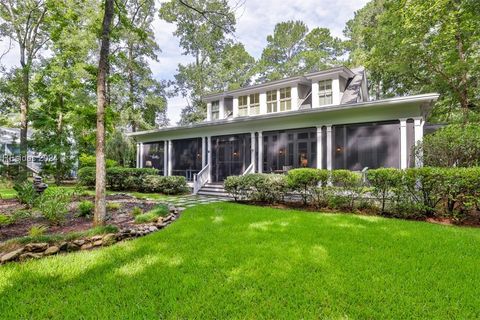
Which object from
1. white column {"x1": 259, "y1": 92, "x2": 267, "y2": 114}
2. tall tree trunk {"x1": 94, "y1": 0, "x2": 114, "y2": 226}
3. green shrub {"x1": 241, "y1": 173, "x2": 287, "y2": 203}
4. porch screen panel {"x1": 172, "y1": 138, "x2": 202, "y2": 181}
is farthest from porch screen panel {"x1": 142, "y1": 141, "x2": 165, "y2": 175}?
tall tree trunk {"x1": 94, "y1": 0, "x2": 114, "y2": 226}

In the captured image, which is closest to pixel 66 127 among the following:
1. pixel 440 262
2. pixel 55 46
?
pixel 55 46

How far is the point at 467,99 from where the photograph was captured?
42.1ft

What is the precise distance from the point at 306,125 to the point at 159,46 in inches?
756

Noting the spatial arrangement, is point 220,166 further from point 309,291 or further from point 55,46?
point 55,46

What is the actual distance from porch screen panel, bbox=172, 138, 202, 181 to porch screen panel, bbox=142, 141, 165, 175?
125 cm

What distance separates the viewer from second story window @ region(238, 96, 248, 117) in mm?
15098

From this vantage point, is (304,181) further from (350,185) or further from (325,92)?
(325,92)

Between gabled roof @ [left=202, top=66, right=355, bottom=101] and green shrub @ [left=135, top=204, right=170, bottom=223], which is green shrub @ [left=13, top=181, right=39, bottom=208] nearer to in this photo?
green shrub @ [left=135, top=204, right=170, bottom=223]

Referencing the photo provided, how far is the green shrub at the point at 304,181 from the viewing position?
7.71 m

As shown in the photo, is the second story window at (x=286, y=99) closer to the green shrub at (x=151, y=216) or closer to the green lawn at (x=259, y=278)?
the green shrub at (x=151, y=216)

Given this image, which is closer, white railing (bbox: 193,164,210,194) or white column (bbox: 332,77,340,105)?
white column (bbox: 332,77,340,105)

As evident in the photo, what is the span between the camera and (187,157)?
15320 mm

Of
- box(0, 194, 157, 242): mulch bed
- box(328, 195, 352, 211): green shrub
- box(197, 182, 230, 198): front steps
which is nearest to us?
box(0, 194, 157, 242): mulch bed

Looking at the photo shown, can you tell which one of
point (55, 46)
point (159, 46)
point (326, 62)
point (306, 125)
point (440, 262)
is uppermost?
point (159, 46)
